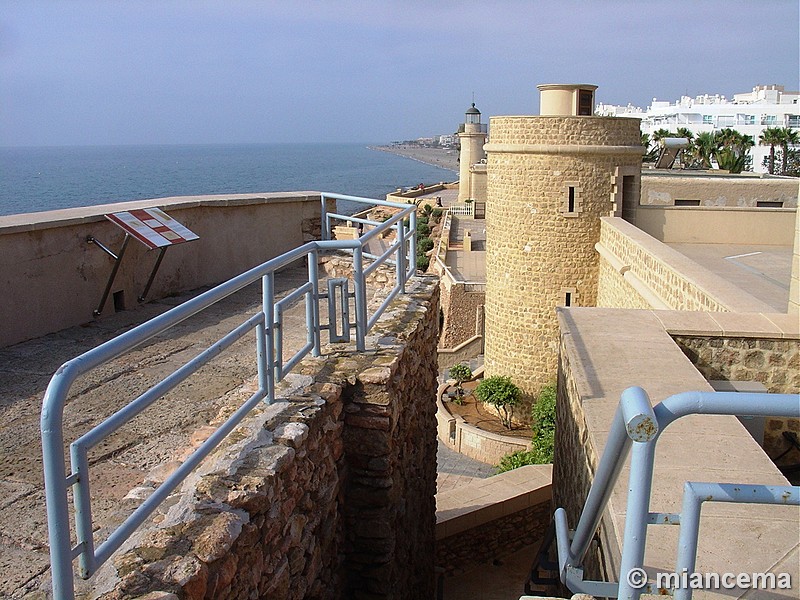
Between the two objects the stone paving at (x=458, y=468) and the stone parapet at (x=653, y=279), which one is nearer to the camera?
the stone parapet at (x=653, y=279)

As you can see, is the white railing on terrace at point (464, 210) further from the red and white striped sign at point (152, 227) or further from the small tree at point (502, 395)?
the red and white striped sign at point (152, 227)

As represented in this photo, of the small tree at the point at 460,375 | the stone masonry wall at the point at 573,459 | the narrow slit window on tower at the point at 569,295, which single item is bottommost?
the small tree at the point at 460,375

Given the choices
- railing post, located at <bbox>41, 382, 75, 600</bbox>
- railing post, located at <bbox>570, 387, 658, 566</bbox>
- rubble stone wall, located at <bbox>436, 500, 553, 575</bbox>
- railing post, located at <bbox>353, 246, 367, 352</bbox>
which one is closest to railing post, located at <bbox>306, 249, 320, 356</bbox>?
railing post, located at <bbox>353, 246, 367, 352</bbox>

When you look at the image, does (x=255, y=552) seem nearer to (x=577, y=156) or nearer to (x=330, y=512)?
(x=330, y=512)

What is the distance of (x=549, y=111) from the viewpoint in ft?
70.8

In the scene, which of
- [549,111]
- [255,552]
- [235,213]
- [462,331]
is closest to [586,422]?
[255,552]

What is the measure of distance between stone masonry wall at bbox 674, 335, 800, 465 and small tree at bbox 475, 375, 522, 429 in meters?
14.3

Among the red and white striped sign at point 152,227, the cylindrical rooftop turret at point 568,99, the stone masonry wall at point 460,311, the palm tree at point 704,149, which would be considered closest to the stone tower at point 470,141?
the palm tree at point 704,149

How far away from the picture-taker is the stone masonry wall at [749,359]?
18.6 feet

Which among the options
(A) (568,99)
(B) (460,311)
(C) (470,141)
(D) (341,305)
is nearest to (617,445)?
(D) (341,305)

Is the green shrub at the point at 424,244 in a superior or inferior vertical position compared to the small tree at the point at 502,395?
superior

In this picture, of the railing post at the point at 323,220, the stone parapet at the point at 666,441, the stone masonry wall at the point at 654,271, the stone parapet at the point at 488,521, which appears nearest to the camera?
the stone parapet at the point at 666,441

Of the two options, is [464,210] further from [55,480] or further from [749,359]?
[55,480]

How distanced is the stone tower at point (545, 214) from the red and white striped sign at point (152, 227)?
13044mm
